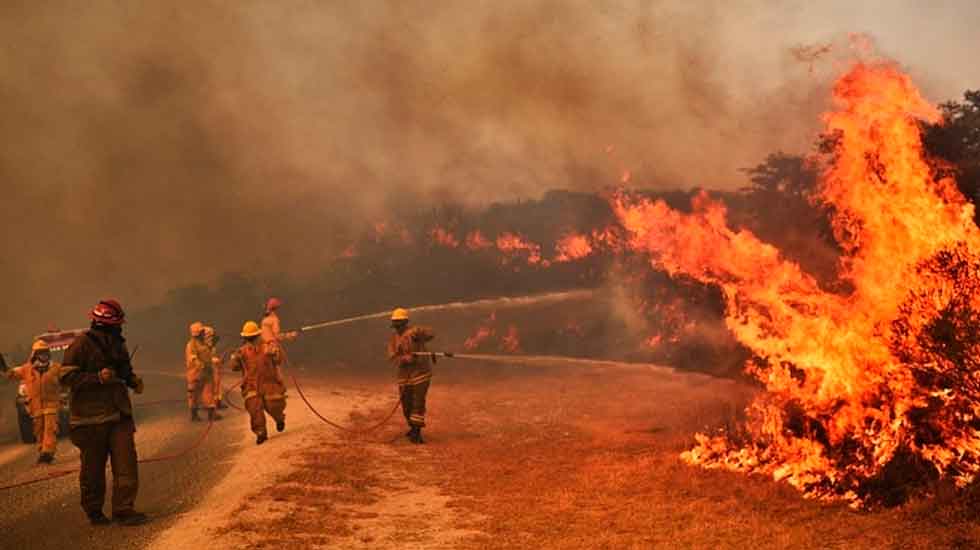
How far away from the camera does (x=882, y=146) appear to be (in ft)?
27.8

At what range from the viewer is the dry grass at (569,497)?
22.2 ft

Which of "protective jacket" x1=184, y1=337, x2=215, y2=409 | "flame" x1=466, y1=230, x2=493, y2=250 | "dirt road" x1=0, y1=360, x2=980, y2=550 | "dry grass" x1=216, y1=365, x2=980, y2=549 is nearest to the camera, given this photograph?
"dry grass" x1=216, y1=365, x2=980, y2=549

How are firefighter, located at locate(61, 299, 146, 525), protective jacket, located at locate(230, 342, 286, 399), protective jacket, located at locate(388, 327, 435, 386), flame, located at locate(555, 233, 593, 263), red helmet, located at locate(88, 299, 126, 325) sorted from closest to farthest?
1. firefighter, located at locate(61, 299, 146, 525)
2. red helmet, located at locate(88, 299, 126, 325)
3. protective jacket, located at locate(230, 342, 286, 399)
4. protective jacket, located at locate(388, 327, 435, 386)
5. flame, located at locate(555, 233, 593, 263)

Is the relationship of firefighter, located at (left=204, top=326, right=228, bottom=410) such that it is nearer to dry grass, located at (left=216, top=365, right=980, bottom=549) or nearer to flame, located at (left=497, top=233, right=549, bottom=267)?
dry grass, located at (left=216, top=365, right=980, bottom=549)

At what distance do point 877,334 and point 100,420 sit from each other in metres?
8.30

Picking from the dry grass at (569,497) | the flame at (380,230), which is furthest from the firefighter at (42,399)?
the flame at (380,230)

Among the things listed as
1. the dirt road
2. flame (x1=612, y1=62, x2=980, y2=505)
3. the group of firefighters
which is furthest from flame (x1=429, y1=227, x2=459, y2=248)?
flame (x1=612, y1=62, x2=980, y2=505)

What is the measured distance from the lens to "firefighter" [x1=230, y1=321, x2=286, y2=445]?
11844 millimetres

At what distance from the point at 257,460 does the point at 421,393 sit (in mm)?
2892

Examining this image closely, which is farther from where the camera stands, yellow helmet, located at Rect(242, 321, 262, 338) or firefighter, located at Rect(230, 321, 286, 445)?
yellow helmet, located at Rect(242, 321, 262, 338)

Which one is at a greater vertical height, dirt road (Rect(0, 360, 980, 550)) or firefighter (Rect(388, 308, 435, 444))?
firefighter (Rect(388, 308, 435, 444))

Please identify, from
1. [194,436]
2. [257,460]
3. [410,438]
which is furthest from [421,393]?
[194,436]

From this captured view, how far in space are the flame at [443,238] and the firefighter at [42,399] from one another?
27.2 m

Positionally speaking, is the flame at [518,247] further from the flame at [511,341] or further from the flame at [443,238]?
the flame at [511,341]
